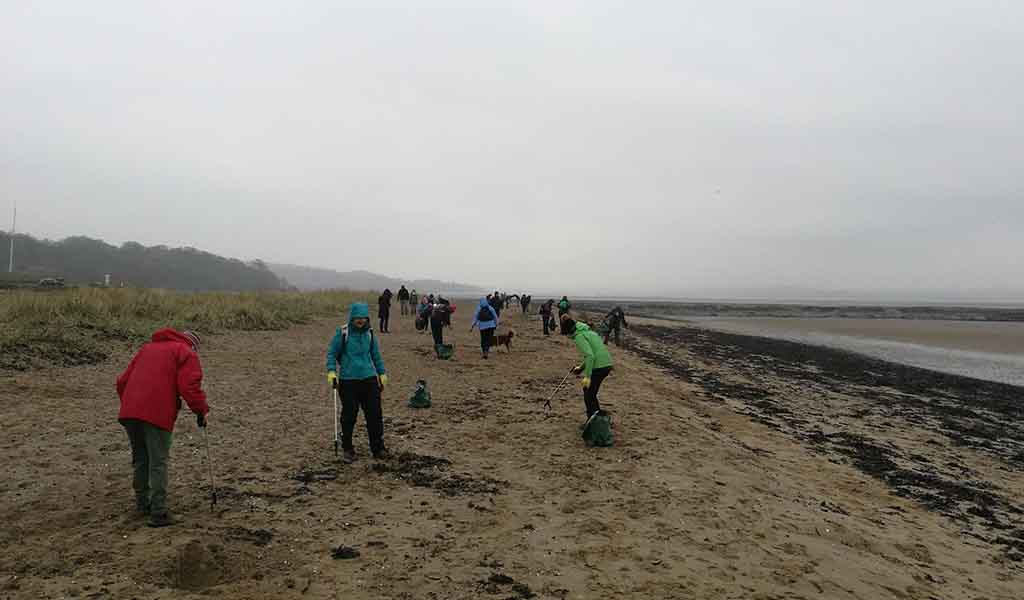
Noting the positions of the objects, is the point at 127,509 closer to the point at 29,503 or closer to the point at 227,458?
the point at 29,503

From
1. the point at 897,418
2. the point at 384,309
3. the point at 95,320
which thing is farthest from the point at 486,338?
the point at 897,418

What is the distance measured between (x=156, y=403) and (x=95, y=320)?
12483mm

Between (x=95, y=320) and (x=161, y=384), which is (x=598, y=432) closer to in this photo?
(x=161, y=384)

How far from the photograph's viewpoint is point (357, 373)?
22.4 feet

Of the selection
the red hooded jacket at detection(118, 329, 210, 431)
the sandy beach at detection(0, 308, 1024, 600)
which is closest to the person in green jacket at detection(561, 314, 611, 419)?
the sandy beach at detection(0, 308, 1024, 600)

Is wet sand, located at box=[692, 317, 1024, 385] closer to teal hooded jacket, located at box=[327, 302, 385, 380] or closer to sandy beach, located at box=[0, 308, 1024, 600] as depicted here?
sandy beach, located at box=[0, 308, 1024, 600]

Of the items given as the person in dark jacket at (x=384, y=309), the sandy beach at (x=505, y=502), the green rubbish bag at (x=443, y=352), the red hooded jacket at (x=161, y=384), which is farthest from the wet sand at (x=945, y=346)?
the red hooded jacket at (x=161, y=384)

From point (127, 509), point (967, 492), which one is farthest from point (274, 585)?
point (967, 492)

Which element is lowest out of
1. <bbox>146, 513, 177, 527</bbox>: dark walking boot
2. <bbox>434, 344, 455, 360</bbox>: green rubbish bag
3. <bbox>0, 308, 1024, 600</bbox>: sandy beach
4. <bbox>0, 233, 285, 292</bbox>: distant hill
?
<bbox>0, 308, 1024, 600</bbox>: sandy beach

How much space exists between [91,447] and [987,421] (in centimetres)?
1768

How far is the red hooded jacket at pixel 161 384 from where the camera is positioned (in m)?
4.70

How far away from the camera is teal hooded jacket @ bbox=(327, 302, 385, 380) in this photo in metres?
6.82

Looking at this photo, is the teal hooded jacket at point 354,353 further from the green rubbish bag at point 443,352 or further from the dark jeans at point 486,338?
the dark jeans at point 486,338

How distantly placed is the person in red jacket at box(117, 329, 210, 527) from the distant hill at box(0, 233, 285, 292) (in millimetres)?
64049
